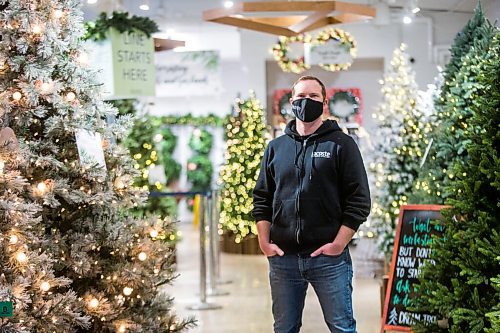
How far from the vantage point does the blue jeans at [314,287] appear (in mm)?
3969

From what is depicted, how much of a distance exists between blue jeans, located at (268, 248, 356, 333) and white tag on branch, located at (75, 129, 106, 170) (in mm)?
1215

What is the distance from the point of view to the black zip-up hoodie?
3.98 m

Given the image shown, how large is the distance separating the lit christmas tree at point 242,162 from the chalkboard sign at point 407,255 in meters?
6.35

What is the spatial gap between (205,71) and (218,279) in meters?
8.16

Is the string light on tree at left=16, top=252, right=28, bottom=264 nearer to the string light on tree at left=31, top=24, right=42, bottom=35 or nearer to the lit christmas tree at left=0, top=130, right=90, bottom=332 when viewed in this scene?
the lit christmas tree at left=0, top=130, right=90, bottom=332

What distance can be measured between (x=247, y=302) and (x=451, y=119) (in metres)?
3.17

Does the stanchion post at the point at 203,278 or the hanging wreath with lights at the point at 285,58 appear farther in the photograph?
the hanging wreath with lights at the point at 285,58

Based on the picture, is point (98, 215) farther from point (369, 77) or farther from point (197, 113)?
point (197, 113)

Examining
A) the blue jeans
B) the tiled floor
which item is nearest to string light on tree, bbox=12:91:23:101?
the blue jeans

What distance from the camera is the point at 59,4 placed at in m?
4.73

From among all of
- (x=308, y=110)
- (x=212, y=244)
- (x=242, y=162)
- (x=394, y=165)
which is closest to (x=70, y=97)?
(x=308, y=110)

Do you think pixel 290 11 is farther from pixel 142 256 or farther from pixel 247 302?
pixel 142 256

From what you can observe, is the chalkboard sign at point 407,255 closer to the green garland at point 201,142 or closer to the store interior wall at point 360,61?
the store interior wall at point 360,61

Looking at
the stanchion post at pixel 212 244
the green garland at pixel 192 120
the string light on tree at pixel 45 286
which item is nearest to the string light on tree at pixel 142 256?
the string light on tree at pixel 45 286
